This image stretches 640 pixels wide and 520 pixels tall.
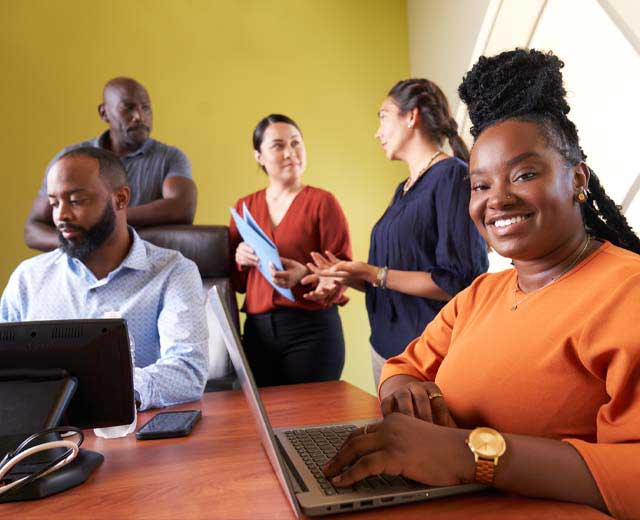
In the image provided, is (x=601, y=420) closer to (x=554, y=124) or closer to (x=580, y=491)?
(x=580, y=491)

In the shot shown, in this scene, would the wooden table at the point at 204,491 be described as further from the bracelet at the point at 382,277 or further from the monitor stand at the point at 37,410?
the bracelet at the point at 382,277

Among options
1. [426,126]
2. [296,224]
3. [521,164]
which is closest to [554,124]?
[521,164]

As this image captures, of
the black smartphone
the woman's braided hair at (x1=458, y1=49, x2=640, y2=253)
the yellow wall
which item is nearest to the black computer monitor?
the black smartphone

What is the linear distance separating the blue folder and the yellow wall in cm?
163

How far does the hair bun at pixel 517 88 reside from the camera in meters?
1.10

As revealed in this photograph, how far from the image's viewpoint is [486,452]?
0.81m

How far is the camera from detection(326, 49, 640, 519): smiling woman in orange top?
0.81 m

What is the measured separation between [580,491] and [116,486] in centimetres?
66

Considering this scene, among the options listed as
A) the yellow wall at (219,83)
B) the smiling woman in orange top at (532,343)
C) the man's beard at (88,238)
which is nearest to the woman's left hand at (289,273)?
the man's beard at (88,238)

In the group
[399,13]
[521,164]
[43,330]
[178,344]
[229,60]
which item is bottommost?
[178,344]

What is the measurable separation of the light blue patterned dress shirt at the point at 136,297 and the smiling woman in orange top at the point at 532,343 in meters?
0.75

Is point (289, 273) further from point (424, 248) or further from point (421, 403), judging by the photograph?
point (421, 403)

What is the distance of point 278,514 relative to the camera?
0.80 m

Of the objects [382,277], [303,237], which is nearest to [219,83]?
[303,237]
